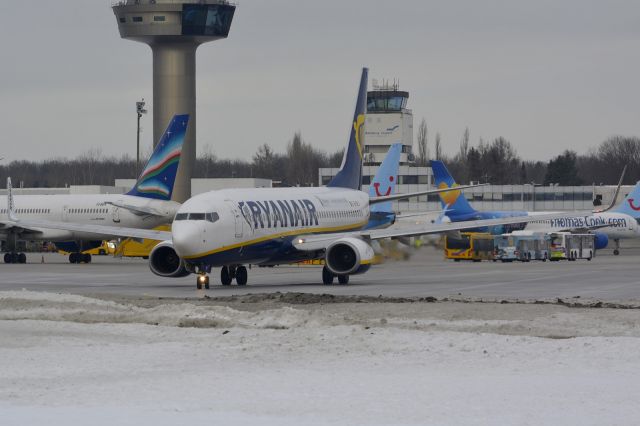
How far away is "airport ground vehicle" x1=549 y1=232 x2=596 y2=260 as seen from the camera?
2881 inches

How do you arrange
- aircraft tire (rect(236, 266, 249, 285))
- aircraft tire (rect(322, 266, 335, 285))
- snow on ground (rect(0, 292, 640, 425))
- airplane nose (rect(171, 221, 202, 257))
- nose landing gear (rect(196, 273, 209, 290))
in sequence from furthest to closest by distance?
aircraft tire (rect(322, 266, 335, 285))
aircraft tire (rect(236, 266, 249, 285))
nose landing gear (rect(196, 273, 209, 290))
airplane nose (rect(171, 221, 202, 257))
snow on ground (rect(0, 292, 640, 425))

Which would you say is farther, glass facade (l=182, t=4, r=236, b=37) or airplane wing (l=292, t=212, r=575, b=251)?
glass facade (l=182, t=4, r=236, b=37)

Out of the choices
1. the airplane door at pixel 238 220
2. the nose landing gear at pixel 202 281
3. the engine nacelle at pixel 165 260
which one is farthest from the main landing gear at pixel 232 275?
the airplane door at pixel 238 220

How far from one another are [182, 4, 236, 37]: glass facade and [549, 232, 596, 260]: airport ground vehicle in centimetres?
6495

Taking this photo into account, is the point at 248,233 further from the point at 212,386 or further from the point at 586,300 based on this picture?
the point at 212,386

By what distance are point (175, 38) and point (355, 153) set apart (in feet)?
263

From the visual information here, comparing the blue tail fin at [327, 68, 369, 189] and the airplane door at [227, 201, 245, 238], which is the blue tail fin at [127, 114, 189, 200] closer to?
the blue tail fin at [327, 68, 369, 189]

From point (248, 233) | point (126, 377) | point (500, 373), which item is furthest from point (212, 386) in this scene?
point (248, 233)

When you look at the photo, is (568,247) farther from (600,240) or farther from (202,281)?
(202,281)

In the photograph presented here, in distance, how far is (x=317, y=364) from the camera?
1869 centimetres

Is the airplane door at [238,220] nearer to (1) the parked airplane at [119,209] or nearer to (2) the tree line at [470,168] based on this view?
(1) the parked airplane at [119,209]

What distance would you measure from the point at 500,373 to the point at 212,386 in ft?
14.5

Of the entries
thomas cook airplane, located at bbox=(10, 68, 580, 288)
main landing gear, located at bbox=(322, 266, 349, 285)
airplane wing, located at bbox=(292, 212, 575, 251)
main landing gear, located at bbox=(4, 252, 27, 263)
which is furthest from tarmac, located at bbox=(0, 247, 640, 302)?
main landing gear, located at bbox=(4, 252, 27, 263)

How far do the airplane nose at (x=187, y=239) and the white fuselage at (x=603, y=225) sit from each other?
174ft
